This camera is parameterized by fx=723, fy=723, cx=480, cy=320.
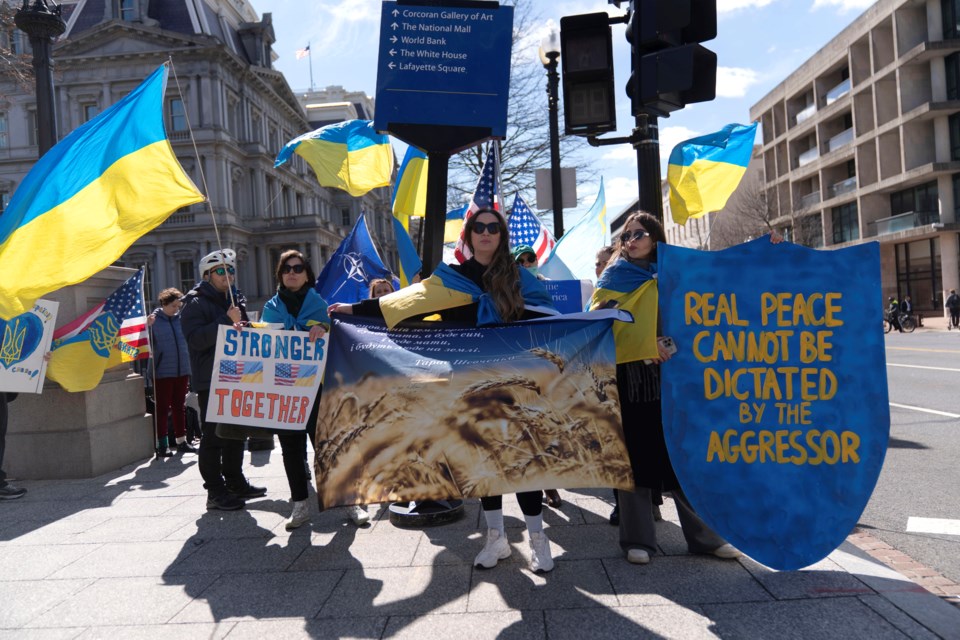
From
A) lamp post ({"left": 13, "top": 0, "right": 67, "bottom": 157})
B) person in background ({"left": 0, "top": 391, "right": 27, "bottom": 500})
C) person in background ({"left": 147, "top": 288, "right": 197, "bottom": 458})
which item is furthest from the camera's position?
person in background ({"left": 147, "top": 288, "right": 197, "bottom": 458})

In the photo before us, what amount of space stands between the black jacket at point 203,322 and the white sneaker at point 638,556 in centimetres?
328

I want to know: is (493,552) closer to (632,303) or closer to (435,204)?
(632,303)

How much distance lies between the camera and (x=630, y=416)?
4.15 meters

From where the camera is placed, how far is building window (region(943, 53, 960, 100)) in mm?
34906

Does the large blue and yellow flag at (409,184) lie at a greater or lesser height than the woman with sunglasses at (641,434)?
greater

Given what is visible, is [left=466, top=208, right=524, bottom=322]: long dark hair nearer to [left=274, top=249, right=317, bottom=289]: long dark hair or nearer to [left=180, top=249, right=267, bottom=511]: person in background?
[left=274, top=249, right=317, bottom=289]: long dark hair

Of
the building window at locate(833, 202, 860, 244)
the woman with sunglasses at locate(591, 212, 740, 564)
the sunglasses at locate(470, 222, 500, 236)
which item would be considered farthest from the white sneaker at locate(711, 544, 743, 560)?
the building window at locate(833, 202, 860, 244)

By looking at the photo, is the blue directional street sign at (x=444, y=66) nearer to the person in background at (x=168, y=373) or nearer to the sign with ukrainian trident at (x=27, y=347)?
the sign with ukrainian trident at (x=27, y=347)

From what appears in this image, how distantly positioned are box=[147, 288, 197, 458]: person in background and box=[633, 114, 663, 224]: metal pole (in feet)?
17.5

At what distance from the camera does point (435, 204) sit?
5590 mm

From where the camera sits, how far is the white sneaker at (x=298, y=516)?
199 inches

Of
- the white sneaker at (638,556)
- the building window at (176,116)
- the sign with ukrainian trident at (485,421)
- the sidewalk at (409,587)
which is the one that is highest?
the building window at (176,116)

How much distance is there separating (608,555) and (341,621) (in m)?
1.62

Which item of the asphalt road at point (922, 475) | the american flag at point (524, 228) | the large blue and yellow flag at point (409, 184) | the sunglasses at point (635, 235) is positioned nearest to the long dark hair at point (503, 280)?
the sunglasses at point (635, 235)
